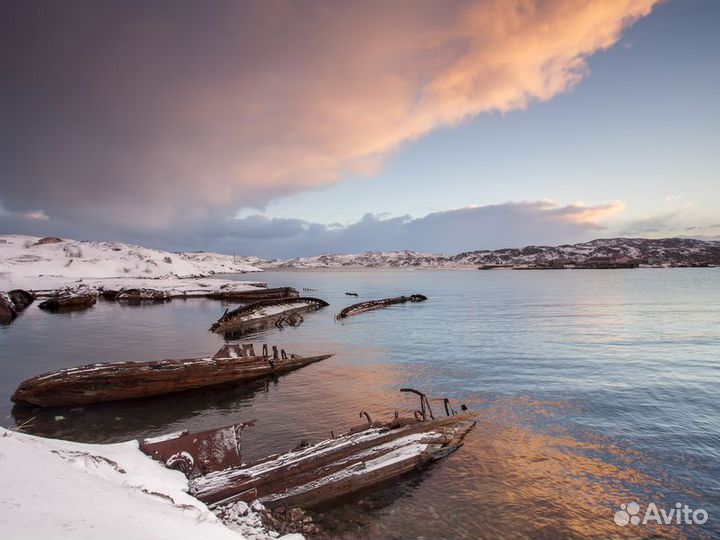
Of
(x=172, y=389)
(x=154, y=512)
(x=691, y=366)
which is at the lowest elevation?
(x=691, y=366)

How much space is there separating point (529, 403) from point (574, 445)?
340 centimetres

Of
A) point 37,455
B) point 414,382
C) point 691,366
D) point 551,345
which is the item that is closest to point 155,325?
point 414,382

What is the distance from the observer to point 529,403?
14.8 metres

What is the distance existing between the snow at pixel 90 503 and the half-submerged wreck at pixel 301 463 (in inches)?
25.0

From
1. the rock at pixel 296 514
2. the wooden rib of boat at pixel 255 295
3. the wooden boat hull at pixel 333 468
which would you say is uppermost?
the wooden rib of boat at pixel 255 295

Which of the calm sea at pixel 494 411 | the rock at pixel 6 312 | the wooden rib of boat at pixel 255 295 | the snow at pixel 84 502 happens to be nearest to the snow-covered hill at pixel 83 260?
the rock at pixel 6 312

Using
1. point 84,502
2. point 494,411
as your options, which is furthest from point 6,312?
point 494,411

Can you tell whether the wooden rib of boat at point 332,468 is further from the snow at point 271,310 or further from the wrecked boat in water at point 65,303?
the wrecked boat in water at point 65,303

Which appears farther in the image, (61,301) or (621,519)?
(61,301)

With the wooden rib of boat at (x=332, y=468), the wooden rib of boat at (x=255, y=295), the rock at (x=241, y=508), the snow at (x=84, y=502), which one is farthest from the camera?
the wooden rib of boat at (x=255, y=295)

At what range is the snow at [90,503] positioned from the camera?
13.3ft

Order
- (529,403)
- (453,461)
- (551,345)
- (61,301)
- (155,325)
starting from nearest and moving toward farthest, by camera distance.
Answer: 1. (453,461)
2. (529,403)
3. (551,345)
4. (155,325)
5. (61,301)

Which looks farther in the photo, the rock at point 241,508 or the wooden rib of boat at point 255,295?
the wooden rib of boat at point 255,295

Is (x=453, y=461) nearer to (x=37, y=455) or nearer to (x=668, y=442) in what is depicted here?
(x=668, y=442)
